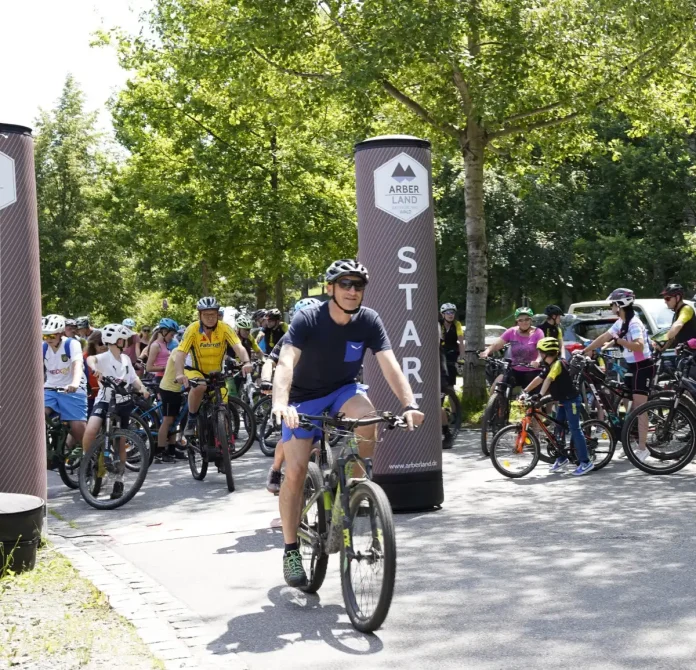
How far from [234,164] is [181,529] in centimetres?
2026

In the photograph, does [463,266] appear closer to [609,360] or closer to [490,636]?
[609,360]

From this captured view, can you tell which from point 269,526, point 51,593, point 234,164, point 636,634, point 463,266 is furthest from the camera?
point 463,266

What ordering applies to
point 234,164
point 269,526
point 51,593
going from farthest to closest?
point 234,164 → point 269,526 → point 51,593

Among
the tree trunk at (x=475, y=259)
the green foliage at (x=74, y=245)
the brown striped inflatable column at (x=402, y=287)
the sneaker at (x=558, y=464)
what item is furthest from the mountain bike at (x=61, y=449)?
the green foliage at (x=74, y=245)

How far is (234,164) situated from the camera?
28547 millimetres

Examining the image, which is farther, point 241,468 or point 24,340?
point 241,468

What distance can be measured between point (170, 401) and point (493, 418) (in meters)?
3.78

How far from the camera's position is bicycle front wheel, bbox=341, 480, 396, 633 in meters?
5.48

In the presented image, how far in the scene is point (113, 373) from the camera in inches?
449

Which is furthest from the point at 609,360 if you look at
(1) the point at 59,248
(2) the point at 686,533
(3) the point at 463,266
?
(1) the point at 59,248

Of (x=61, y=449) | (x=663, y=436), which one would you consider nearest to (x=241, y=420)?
(x=61, y=449)

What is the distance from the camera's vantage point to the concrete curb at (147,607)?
17.4ft

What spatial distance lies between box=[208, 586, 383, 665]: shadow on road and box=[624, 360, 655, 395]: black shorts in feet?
22.2

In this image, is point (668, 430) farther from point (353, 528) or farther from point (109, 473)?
point (353, 528)
